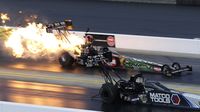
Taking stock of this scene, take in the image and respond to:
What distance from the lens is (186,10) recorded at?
118 feet

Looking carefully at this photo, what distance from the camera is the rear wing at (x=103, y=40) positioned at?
24.7 metres

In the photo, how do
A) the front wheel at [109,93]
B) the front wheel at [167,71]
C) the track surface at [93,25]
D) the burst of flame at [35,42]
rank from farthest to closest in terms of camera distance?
the burst of flame at [35,42], the front wheel at [167,71], the track surface at [93,25], the front wheel at [109,93]

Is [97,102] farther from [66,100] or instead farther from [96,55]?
[96,55]

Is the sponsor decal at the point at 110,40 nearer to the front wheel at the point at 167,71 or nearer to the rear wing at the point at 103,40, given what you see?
the rear wing at the point at 103,40

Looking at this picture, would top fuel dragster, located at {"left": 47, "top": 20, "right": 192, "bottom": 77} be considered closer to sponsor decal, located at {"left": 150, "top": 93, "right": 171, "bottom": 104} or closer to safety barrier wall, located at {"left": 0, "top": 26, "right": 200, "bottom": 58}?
safety barrier wall, located at {"left": 0, "top": 26, "right": 200, "bottom": 58}

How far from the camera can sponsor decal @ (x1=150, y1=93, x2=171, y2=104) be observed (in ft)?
56.8

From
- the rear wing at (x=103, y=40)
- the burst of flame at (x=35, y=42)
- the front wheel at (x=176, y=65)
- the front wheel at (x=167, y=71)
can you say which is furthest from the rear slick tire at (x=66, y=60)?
the front wheel at (x=176, y=65)

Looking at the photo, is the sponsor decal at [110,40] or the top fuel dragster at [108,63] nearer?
the top fuel dragster at [108,63]

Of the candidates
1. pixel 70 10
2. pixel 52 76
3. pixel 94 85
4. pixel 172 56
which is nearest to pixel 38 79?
pixel 52 76

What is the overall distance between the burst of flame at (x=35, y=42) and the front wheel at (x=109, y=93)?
5374 mm

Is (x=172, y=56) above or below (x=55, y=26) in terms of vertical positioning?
below

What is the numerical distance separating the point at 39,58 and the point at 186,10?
15001 millimetres

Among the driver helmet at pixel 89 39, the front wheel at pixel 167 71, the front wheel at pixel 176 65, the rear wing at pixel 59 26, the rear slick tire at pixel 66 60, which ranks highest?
the rear wing at pixel 59 26

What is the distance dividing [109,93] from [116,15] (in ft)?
58.2
